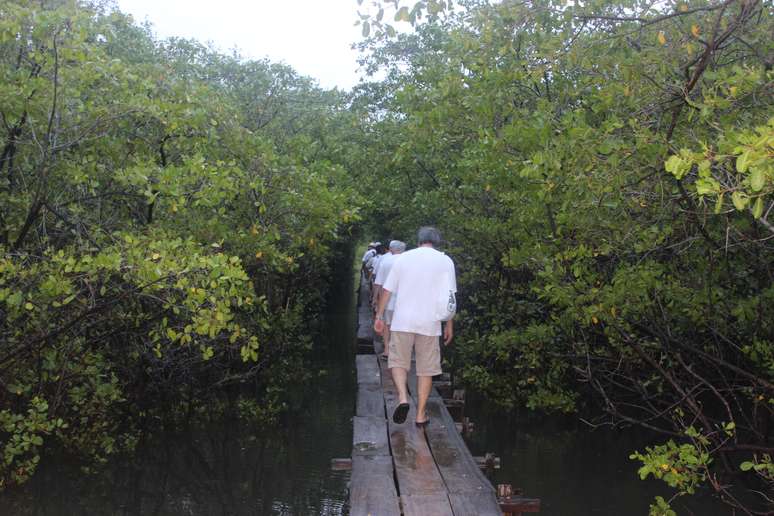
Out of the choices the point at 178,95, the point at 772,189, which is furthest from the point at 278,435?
the point at 772,189

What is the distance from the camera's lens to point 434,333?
A: 6.56 meters

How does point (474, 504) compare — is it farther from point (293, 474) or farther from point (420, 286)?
point (293, 474)

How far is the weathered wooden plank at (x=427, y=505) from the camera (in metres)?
4.79

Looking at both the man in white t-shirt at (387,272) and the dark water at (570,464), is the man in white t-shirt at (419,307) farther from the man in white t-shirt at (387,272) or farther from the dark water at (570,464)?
the dark water at (570,464)

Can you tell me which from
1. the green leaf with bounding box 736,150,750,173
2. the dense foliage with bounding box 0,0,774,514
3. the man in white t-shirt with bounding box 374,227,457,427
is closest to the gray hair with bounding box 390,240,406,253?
the dense foliage with bounding box 0,0,774,514

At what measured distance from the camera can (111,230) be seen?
28.1 ft

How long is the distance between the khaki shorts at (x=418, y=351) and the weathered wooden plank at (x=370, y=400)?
105cm

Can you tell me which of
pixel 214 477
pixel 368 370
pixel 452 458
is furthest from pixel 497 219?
pixel 452 458

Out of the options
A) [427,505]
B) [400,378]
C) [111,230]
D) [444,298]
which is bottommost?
[427,505]

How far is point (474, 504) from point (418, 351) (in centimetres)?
190

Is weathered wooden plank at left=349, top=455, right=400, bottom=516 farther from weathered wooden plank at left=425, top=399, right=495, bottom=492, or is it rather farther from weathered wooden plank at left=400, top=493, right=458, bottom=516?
weathered wooden plank at left=425, top=399, right=495, bottom=492

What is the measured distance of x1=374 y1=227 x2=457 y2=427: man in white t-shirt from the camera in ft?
21.2

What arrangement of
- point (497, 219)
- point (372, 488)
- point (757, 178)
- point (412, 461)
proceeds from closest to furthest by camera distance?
point (757, 178) < point (372, 488) < point (412, 461) < point (497, 219)

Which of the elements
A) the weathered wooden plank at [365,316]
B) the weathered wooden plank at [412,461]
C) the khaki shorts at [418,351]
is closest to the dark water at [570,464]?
the weathered wooden plank at [365,316]
